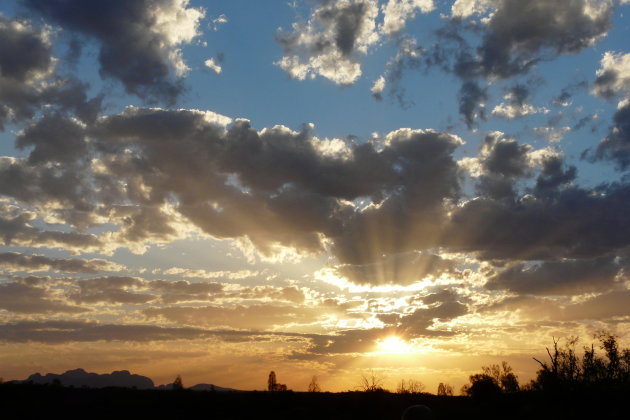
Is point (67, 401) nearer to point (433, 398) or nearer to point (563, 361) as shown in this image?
point (433, 398)

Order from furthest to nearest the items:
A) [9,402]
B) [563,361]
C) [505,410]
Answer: [563,361] → [505,410] → [9,402]

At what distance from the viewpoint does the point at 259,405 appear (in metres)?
50.2

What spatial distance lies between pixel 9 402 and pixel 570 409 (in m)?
50.4

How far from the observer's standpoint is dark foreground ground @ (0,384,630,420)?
45.3 meters

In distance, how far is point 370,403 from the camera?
53156 mm

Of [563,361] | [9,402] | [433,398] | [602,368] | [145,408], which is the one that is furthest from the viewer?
[602,368]

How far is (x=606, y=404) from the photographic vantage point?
2003 inches

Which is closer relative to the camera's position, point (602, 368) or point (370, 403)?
point (370, 403)

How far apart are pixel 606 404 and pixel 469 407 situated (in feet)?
42.3

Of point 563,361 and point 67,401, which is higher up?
point 563,361

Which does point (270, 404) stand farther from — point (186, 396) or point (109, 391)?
point (109, 391)

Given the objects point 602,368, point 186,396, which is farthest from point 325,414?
point 602,368

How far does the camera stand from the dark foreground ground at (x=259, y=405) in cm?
4528

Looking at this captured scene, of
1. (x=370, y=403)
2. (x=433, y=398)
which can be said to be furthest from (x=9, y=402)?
(x=433, y=398)
